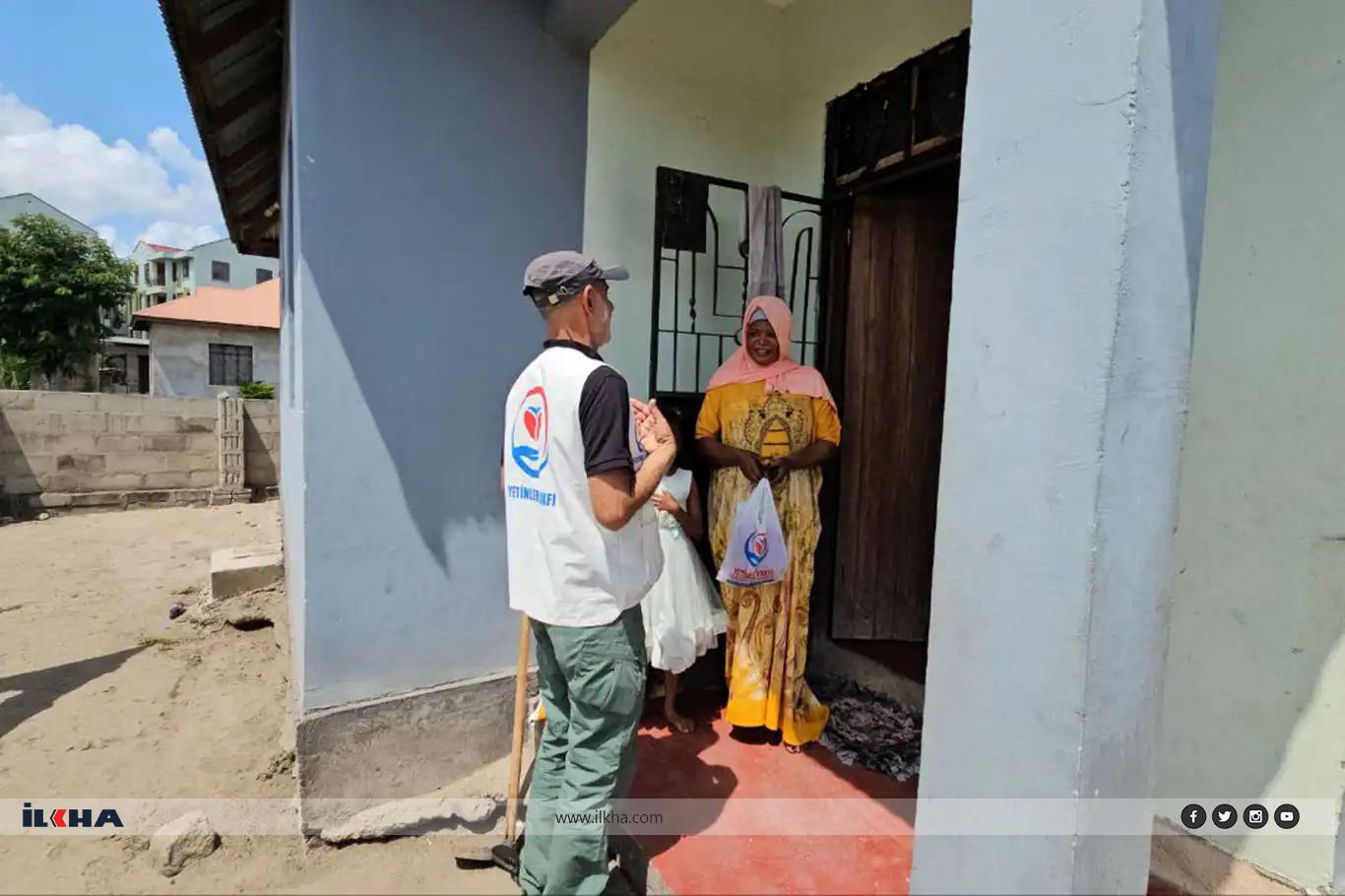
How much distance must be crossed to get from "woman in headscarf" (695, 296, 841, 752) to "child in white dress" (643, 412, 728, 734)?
0.36 feet

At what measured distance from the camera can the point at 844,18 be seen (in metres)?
3.37

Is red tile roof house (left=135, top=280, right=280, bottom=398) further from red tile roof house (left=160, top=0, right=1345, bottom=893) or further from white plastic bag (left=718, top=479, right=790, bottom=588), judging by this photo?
white plastic bag (left=718, top=479, right=790, bottom=588)

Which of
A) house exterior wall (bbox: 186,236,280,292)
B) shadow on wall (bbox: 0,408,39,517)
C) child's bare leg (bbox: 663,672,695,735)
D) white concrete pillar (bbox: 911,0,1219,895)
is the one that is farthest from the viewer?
house exterior wall (bbox: 186,236,280,292)

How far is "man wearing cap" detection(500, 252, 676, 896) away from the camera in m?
1.91

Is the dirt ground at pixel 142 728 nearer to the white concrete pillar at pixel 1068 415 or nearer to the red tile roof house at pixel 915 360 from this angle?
the red tile roof house at pixel 915 360

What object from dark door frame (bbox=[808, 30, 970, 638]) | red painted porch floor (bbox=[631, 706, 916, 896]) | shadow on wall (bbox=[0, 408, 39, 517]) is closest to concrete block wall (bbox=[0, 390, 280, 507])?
shadow on wall (bbox=[0, 408, 39, 517])

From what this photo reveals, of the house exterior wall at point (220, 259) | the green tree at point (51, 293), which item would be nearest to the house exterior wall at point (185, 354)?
the green tree at point (51, 293)

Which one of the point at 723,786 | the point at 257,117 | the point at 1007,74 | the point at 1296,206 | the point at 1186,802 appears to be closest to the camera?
the point at 1007,74

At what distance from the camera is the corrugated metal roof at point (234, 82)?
343cm

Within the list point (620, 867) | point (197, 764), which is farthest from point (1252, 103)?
point (197, 764)

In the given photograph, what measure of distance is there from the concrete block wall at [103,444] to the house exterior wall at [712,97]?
1022 cm

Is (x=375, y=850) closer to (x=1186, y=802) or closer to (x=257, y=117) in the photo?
(x=1186, y=802)

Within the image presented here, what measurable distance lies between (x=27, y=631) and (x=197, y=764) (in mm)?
3390

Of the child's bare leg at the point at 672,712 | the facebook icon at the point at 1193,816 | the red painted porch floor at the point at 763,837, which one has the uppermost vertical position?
the facebook icon at the point at 1193,816
